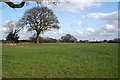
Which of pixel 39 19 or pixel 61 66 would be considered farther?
pixel 39 19

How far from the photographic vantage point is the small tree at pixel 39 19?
138ft

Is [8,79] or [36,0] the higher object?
[36,0]

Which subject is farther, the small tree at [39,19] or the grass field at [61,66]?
the small tree at [39,19]

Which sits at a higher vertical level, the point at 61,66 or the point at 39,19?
the point at 39,19

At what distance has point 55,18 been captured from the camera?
44.2 m

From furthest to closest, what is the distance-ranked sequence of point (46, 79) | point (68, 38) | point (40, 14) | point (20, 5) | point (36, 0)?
point (68, 38)
point (40, 14)
point (36, 0)
point (20, 5)
point (46, 79)

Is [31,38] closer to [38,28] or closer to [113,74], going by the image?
[38,28]

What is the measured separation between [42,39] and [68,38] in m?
10.5

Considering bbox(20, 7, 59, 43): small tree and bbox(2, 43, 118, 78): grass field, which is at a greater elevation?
bbox(20, 7, 59, 43): small tree

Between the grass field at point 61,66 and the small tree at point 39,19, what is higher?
the small tree at point 39,19

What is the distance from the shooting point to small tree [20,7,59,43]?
4203 cm

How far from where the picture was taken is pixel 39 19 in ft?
140

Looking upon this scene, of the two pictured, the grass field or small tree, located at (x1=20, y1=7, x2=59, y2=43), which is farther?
small tree, located at (x1=20, y1=7, x2=59, y2=43)

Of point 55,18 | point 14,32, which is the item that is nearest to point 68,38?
point 55,18
